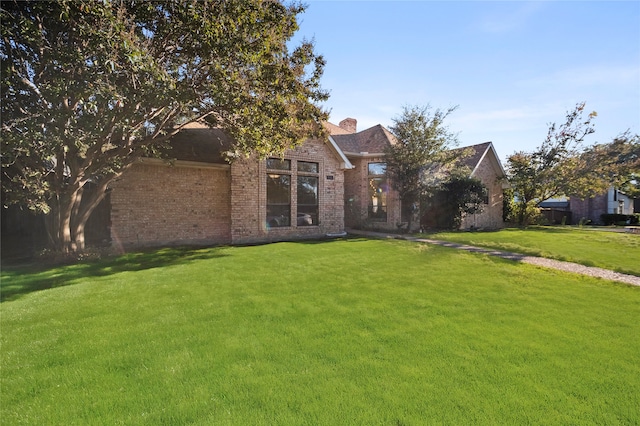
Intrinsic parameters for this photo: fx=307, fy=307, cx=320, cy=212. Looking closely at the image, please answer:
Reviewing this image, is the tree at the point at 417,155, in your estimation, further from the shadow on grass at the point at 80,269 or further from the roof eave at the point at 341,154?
the shadow on grass at the point at 80,269

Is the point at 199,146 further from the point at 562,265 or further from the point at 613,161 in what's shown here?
the point at 613,161

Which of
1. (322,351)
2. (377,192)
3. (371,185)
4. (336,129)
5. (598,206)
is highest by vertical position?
(336,129)

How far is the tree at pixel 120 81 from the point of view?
6082 mm

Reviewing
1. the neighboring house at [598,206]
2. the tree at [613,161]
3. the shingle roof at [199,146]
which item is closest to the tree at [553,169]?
the tree at [613,161]

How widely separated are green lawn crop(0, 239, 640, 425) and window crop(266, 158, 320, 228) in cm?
688

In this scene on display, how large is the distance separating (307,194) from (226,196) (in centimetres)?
364

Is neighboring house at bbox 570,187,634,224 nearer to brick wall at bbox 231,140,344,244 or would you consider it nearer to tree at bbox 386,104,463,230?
tree at bbox 386,104,463,230

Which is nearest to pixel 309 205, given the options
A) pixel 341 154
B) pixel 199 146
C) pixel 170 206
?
pixel 341 154

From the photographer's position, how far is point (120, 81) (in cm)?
712

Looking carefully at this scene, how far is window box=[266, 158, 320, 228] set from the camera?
13398mm

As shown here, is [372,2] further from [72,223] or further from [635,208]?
[635,208]

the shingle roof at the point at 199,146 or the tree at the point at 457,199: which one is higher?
the shingle roof at the point at 199,146

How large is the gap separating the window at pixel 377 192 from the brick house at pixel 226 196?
0.26 m

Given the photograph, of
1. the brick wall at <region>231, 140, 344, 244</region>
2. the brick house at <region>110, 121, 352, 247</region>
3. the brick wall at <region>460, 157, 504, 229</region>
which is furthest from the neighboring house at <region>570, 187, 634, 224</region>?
the brick house at <region>110, 121, 352, 247</region>
